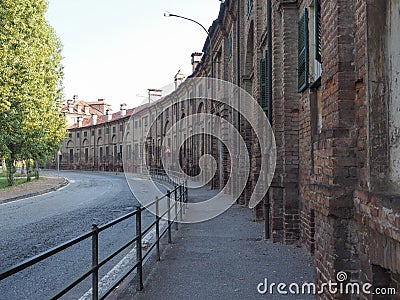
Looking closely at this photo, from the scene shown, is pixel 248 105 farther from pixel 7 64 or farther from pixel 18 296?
pixel 7 64

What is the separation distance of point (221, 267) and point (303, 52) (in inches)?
153

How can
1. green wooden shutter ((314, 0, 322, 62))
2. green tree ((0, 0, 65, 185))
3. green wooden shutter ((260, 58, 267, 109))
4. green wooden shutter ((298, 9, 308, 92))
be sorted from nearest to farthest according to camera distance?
green wooden shutter ((314, 0, 322, 62)), green wooden shutter ((298, 9, 308, 92)), green wooden shutter ((260, 58, 267, 109)), green tree ((0, 0, 65, 185))

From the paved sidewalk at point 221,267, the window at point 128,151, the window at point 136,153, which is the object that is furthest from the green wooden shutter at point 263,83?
the window at point 128,151

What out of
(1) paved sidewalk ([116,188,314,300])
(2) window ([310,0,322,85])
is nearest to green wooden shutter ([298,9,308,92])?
(2) window ([310,0,322,85])

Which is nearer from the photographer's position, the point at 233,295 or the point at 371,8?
the point at 371,8

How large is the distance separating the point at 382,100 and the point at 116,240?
22.4ft

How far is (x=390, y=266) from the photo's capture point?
10.2 feet

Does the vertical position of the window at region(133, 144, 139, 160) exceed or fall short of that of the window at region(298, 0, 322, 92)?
it falls short

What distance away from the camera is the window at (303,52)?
23.9 ft

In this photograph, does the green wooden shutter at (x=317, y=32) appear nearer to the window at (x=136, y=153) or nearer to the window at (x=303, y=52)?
the window at (x=303, y=52)

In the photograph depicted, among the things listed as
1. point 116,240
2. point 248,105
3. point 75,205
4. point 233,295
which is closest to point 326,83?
point 233,295

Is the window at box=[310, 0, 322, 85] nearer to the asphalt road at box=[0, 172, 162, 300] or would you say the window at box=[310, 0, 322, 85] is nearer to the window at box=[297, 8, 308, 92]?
the window at box=[297, 8, 308, 92]

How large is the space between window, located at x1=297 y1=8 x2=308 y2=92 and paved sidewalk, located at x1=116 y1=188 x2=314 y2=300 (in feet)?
9.80

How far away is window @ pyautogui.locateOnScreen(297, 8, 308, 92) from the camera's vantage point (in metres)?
7.28
